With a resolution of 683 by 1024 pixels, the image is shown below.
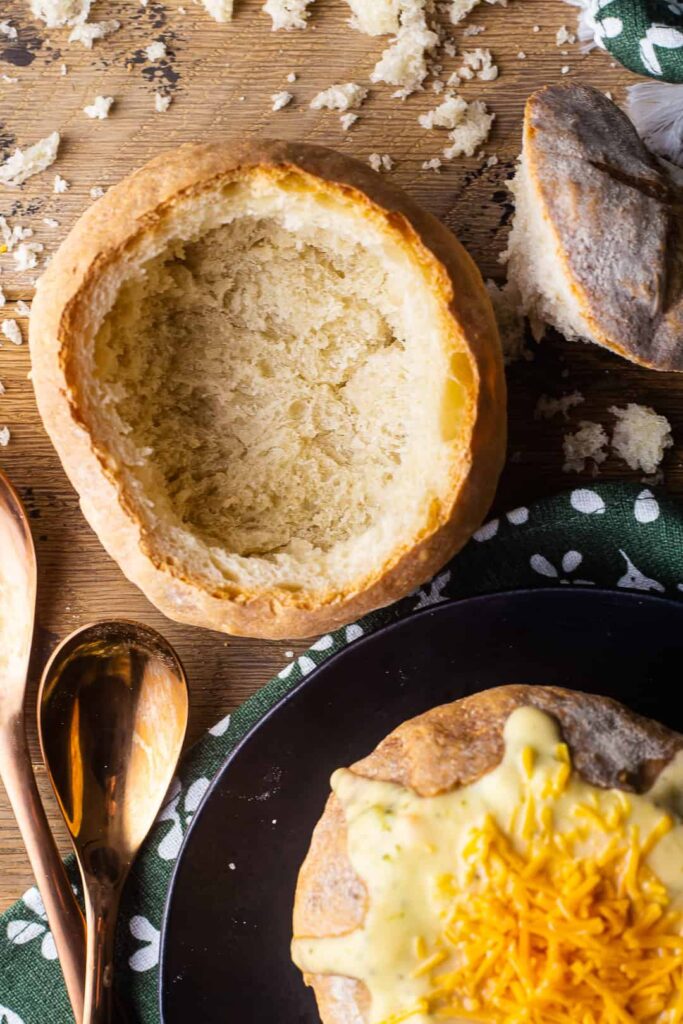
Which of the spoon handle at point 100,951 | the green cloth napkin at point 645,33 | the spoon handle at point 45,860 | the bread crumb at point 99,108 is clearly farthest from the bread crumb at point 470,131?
the spoon handle at point 100,951

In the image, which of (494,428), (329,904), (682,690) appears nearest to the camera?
(329,904)

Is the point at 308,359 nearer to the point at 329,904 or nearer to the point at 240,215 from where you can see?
the point at 240,215

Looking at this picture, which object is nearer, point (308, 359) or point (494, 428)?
point (494, 428)

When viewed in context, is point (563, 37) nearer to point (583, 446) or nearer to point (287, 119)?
point (287, 119)

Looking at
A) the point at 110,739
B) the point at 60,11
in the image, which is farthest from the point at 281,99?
the point at 110,739

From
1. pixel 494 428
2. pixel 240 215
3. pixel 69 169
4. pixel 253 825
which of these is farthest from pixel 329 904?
pixel 69 169

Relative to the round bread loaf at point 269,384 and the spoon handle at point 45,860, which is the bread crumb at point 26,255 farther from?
the spoon handle at point 45,860
